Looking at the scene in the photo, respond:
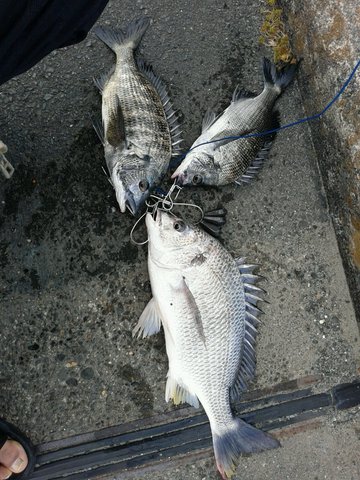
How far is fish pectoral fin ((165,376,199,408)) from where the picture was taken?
2.87 m

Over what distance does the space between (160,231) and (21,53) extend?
1204mm

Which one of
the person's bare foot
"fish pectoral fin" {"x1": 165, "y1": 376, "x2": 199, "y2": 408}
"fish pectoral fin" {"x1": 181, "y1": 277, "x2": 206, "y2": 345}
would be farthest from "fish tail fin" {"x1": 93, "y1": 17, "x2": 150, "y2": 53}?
the person's bare foot

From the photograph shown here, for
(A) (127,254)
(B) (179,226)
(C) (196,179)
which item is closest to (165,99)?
(C) (196,179)

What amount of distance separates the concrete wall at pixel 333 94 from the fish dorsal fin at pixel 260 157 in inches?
11.3

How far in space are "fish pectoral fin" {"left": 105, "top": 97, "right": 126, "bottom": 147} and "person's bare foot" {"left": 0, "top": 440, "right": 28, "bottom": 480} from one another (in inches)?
79.3

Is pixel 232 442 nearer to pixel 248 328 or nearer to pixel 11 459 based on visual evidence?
pixel 248 328

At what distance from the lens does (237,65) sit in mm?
3117

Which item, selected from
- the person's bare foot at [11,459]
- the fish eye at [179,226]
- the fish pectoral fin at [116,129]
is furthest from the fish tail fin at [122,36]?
the person's bare foot at [11,459]

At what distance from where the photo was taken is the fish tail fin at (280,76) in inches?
117

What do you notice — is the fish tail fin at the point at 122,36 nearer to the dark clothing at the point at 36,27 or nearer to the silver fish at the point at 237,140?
the silver fish at the point at 237,140

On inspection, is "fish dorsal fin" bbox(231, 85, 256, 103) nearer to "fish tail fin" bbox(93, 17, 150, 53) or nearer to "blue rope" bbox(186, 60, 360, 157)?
"blue rope" bbox(186, 60, 360, 157)

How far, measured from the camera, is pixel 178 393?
2.87 metres

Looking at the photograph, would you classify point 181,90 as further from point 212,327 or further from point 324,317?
point 324,317

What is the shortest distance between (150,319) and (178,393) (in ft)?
1.69
